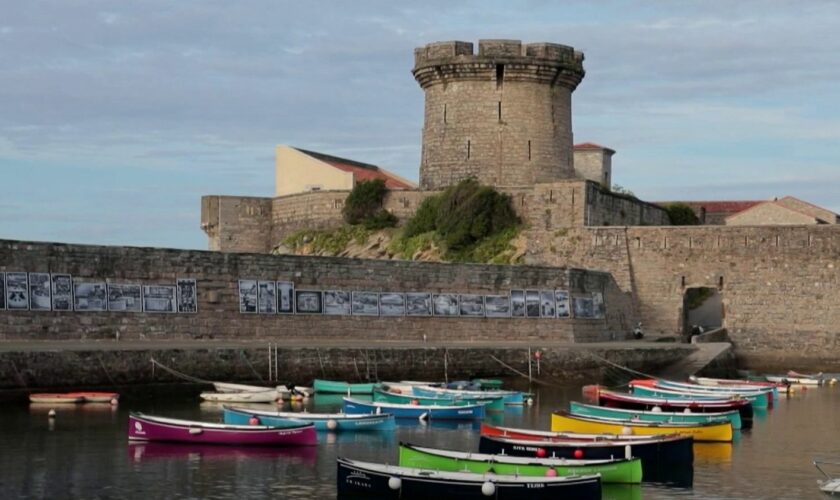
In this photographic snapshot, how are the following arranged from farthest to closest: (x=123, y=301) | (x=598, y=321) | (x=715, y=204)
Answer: (x=715, y=204) → (x=598, y=321) → (x=123, y=301)

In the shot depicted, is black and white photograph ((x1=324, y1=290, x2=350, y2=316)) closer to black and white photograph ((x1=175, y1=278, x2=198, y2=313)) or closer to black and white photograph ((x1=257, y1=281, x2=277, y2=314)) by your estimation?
black and white photograph ((x1=257, y1=281, x2=277, y2=314))

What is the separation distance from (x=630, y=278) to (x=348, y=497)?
92.2 feet

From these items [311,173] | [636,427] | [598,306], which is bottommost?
[636,427]

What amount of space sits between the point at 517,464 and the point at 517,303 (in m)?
20.8

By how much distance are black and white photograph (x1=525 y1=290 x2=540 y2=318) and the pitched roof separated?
46.3 ft

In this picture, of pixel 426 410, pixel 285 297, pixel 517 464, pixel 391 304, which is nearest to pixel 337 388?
pixel 426 410

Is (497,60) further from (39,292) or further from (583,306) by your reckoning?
(39,292)

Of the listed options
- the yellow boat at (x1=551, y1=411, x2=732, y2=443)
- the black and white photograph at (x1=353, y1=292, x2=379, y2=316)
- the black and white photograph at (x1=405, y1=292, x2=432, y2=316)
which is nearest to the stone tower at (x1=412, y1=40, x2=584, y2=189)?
the black and white photograph at (x1=405, y1=292, x2=432, y2=316)

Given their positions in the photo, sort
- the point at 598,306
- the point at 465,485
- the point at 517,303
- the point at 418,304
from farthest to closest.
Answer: the point at 598,306
the point at 517,303
the point at 418,304
the point at 465,485

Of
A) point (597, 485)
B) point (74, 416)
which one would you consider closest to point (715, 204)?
point (74, 416)

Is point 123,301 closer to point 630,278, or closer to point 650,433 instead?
point 650,433

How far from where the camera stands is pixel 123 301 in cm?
3381

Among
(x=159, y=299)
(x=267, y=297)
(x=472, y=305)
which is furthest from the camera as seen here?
(x=472, y=305)

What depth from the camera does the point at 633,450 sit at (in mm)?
24000
